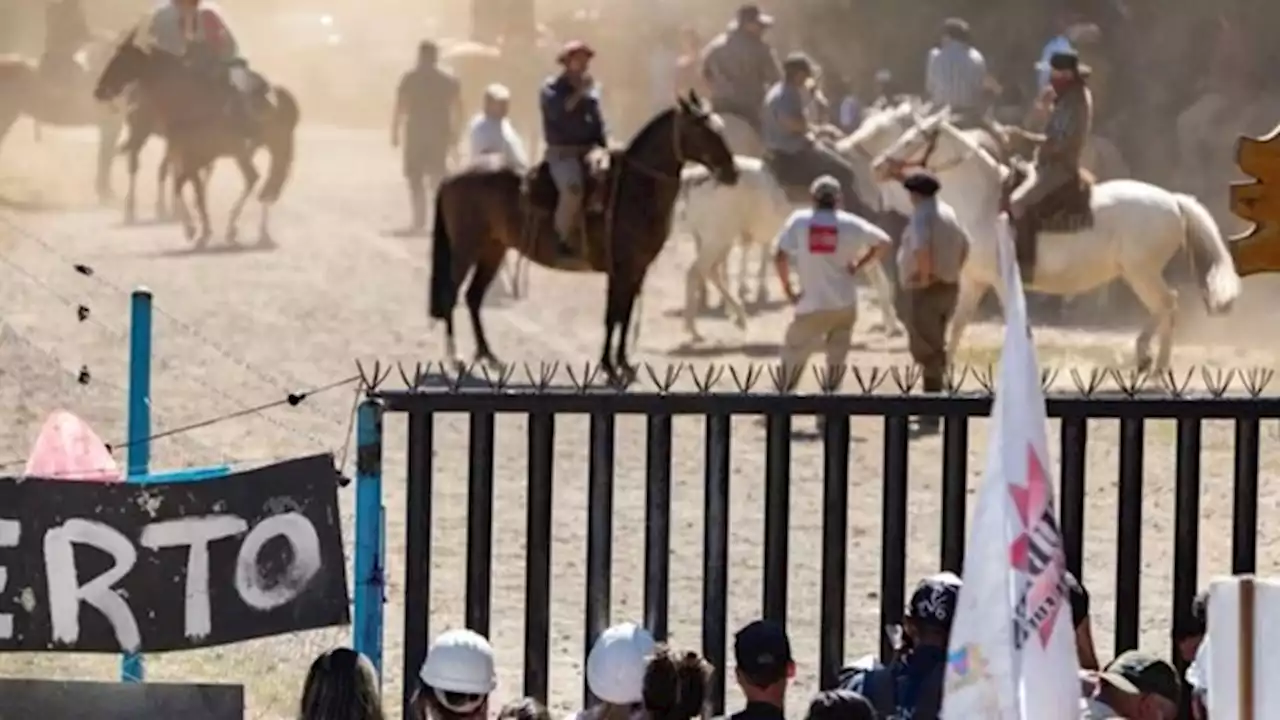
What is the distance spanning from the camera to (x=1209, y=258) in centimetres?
1992

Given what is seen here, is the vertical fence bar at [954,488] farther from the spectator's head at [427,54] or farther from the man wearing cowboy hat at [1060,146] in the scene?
the spectator's head at [427,54]

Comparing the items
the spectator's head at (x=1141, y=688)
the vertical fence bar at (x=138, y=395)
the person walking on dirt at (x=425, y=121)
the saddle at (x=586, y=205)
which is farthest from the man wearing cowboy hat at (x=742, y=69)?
the spectator's head at (x=1141, y=688)

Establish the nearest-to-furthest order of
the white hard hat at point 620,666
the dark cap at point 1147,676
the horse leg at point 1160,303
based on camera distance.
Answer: the white hard hat at point 620,666, the dark cap at point 1147,676, the horse leg at point 1160,303

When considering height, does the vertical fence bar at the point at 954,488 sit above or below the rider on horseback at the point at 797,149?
below

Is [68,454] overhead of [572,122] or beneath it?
beneath

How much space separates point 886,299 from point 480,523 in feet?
51.4

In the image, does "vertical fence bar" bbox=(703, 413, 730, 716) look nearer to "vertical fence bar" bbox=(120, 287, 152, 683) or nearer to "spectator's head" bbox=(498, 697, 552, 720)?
"spectator's head" bbox=(498, 697, 552, 720)

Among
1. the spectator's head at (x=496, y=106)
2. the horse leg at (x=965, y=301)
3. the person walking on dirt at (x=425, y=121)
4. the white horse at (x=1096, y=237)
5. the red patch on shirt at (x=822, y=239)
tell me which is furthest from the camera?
the person walking on dirt at (x=425, y=121)

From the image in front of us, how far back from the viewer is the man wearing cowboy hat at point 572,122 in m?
18.6

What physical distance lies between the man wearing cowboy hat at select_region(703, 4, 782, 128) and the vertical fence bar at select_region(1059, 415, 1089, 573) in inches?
720

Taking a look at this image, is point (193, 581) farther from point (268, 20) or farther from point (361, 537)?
point (268, 20)

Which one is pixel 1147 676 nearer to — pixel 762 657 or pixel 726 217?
pixel 762 657

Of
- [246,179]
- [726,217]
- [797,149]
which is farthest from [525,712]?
[246,179]

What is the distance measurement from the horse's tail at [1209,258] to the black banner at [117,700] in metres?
13.8
